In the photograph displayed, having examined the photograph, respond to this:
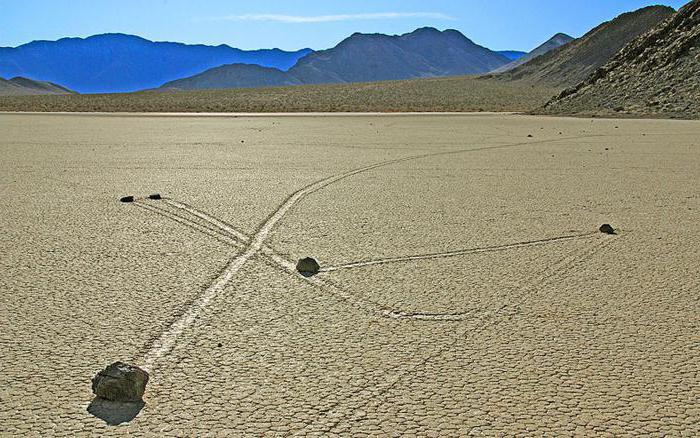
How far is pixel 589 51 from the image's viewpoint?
4183 inches

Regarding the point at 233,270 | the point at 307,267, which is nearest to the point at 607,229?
the point at 307,267

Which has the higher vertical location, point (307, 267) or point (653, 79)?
point (653, 79)

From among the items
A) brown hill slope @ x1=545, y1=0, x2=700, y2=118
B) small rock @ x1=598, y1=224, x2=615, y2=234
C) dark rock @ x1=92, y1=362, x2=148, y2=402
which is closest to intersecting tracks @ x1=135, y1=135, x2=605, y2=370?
dark rock @ x1=92, y1=362, x2=148, y2=402

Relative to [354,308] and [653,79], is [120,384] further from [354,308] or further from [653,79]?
[653,79]

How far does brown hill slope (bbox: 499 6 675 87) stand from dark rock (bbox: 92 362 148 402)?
96.4 m

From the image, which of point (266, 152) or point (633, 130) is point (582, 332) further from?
point (633, 130)

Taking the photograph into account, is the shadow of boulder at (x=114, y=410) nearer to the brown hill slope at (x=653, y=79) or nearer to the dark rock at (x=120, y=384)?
the dark rock at (x=120, y=384)

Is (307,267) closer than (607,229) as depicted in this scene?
Yes

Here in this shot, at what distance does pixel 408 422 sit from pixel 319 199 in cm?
505

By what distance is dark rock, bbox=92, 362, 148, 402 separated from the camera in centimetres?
273

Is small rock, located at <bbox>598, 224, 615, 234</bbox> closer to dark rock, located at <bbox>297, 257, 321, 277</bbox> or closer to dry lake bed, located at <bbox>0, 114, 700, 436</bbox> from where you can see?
dry lake bed, located at <bbox>0, 114, 700, 436</bbox>

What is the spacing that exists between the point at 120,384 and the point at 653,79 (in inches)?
1291

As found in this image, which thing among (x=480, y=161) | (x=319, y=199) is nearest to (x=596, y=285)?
(x=319, y=199)

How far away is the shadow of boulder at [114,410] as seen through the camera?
260 cm
